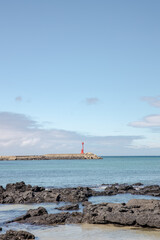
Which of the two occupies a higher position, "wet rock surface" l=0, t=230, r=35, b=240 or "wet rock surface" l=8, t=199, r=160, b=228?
"wet rock surface" l=8, t=199, r=160, b=228

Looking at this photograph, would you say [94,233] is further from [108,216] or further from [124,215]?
A: [124,215]

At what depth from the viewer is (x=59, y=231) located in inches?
728

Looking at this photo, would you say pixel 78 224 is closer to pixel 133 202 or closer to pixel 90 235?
pixel 90 235

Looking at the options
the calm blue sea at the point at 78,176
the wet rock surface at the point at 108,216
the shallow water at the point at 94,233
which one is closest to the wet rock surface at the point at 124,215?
the wet rock surface at the point at 108,216

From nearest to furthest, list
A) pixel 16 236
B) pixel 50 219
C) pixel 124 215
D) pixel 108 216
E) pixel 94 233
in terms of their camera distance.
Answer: pixel 16 236 → pixel 94 233 → pixel 124 215 → pixel 108 216 → pixel 50 219

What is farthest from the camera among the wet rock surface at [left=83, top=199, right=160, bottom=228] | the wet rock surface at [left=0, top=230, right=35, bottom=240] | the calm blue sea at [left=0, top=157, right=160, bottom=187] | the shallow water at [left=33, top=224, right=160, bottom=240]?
the calm blue sea at [left=0, top=157, right=160, bottom=187]

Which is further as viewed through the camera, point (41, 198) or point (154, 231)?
point (41, 198)

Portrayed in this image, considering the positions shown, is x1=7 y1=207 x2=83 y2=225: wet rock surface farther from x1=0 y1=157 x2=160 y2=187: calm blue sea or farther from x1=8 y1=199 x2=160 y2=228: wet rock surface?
x1=0 y1=157 x2=160 y2=187: calm blue sea

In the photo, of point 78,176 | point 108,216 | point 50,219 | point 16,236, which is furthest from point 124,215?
point 78,176

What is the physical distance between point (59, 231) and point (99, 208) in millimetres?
3650

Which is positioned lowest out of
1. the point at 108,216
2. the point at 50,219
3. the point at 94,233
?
the point at 94,233

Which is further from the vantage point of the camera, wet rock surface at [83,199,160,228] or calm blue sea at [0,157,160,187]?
calm blue sea at [0,157,160,187]

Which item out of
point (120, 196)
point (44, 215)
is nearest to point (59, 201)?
point (120, 196)

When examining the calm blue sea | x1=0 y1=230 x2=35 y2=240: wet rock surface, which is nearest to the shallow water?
x1=0 y1=230 x2=35 y2=240: wet rock surface
